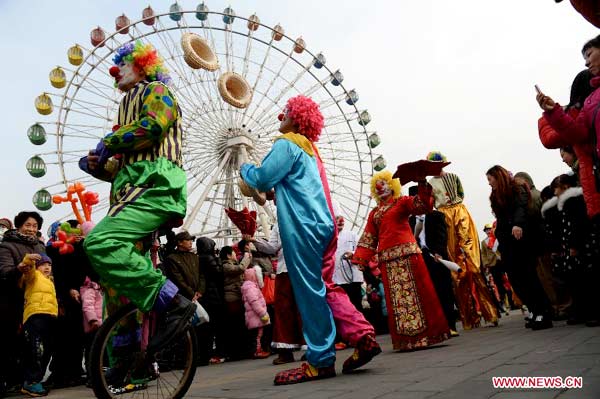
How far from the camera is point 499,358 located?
2.56 m

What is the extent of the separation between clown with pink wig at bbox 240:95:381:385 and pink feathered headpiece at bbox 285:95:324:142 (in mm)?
147

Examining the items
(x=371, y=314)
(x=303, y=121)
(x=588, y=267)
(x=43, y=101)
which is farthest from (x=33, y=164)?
(x=588, y=267)

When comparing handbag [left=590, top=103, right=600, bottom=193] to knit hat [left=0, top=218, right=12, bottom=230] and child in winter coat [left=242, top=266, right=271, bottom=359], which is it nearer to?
child in winter coat [left=242, top=266, right=271, bottom=359]

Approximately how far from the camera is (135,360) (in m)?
2.20

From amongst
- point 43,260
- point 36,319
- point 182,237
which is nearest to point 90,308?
point 36,319

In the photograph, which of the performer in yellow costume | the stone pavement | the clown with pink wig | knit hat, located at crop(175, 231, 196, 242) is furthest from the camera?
the performer in yellow costume

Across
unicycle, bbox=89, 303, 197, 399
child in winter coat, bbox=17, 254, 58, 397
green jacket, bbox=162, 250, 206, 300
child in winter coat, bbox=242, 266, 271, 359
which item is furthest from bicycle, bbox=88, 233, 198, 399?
child in winter coat, bbox=242, 266, 271, 359

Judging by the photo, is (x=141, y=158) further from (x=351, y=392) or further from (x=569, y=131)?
(x=569, y=131)

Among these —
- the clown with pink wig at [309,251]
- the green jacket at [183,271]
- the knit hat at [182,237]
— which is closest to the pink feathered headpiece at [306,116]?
the clown with pink wig at [309,251]

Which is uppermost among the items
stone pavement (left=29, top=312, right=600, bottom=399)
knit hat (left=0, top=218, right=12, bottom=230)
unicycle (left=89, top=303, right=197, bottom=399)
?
knit hat (left=0, top=218, right=12, bottom=230)

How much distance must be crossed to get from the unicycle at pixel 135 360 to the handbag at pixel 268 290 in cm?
383

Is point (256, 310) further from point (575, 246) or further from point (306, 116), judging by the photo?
point (575, 246)

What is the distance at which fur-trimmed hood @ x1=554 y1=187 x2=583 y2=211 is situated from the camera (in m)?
Answer: 3.84

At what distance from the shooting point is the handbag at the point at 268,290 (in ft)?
20.3
